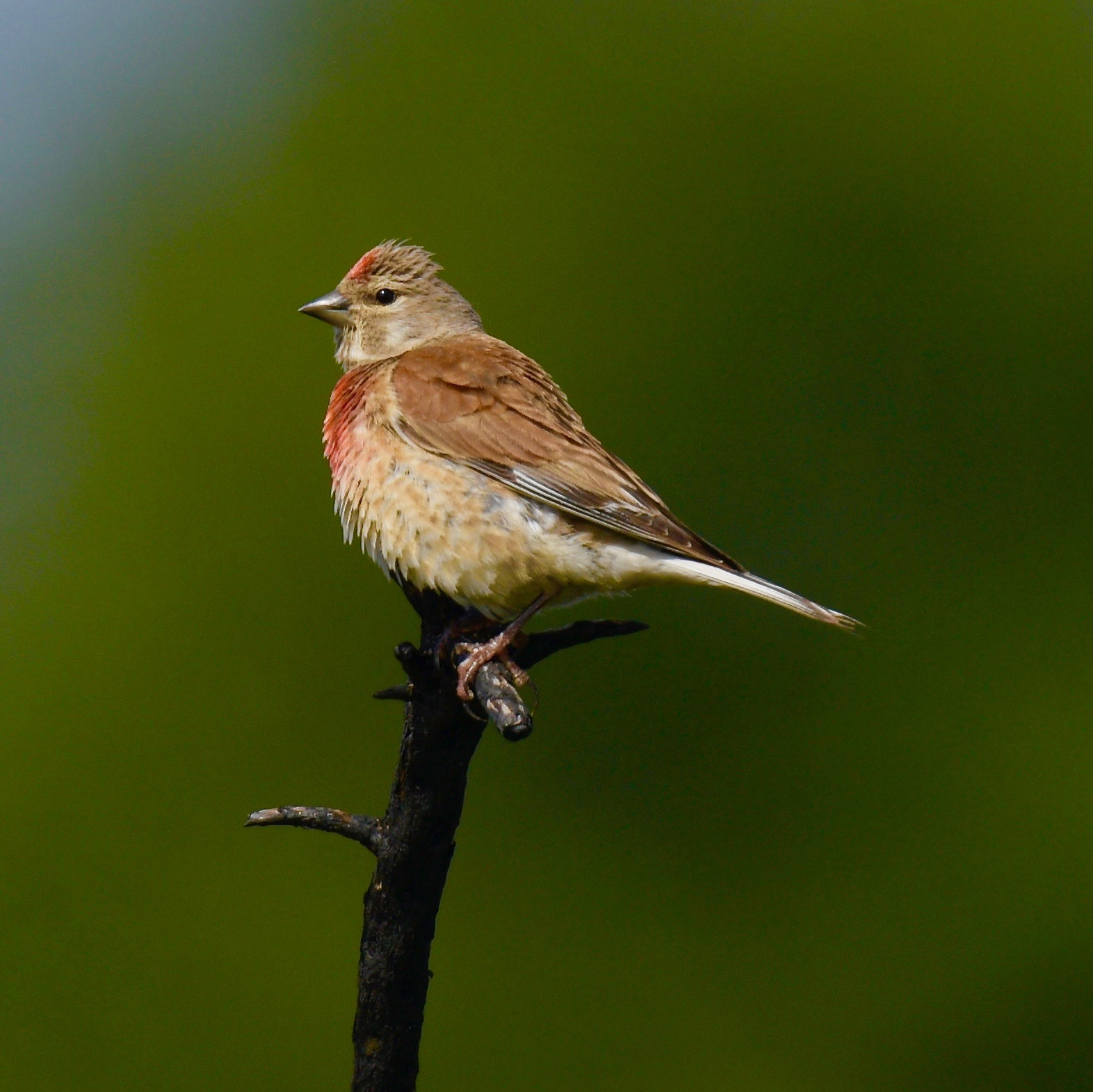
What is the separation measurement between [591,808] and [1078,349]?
2.66 m

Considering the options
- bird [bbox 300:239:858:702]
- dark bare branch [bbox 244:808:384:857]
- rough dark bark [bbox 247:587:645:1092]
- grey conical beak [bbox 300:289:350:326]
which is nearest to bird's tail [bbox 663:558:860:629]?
bird [bbox 300:239:858:702]

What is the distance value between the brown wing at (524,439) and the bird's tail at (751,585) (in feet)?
0.10

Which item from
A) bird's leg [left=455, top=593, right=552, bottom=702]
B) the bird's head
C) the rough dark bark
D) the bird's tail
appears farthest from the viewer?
the bird's head

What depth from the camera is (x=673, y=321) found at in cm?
558

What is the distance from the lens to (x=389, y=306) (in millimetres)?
4445

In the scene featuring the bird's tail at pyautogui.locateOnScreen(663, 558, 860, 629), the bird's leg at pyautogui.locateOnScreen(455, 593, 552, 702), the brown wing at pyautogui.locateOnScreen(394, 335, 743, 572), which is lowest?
the bird's leg at pyautogui.locateOnScreen(455, 593, 552, 702)

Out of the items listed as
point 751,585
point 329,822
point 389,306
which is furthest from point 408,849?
point 389,306

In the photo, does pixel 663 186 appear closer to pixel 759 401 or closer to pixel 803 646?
pixel 759 401

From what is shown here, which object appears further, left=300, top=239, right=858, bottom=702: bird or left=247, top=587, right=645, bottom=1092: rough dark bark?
left=300, top=239, right=858, bottom=702: bird

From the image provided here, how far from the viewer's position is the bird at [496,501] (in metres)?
3.40

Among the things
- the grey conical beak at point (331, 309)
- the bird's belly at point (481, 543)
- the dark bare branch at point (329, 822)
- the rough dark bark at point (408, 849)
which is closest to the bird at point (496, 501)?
the bird's belly at point (481, 543)

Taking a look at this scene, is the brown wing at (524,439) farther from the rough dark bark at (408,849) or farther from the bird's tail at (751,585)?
the rough dark bark at (408,849)

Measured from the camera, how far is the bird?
11.2 feet

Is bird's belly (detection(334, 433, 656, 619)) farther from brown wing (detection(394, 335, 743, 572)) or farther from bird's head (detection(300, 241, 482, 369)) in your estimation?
bird's head (detection(300, 241, 482, 369))
